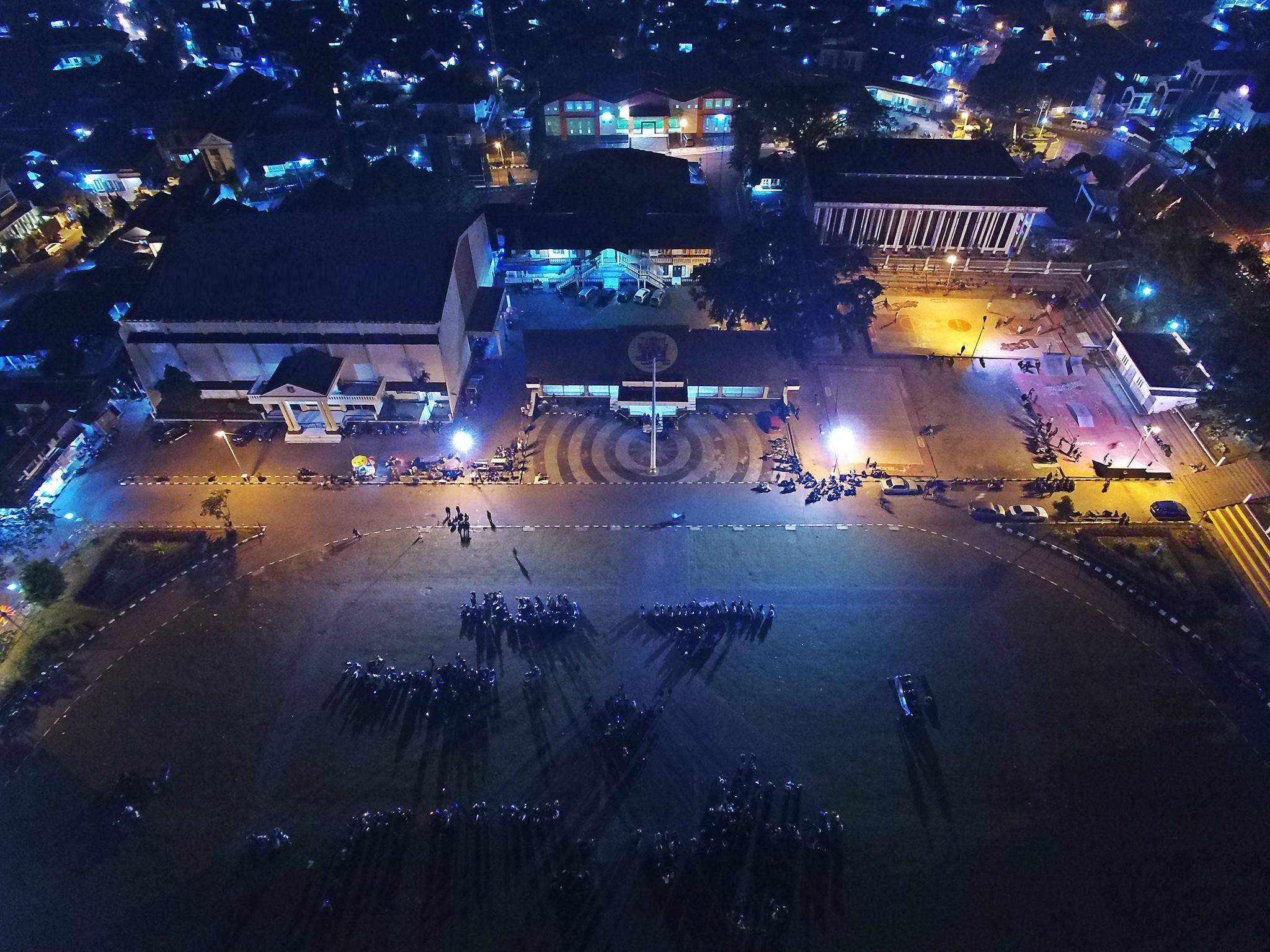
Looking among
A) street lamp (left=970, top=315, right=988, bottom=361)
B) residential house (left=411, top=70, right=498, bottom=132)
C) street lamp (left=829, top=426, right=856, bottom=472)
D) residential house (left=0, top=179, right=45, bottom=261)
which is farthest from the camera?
residential house (left=411, top=70, right=498, bottom=132)

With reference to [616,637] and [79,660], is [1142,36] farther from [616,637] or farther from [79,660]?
[79,660]

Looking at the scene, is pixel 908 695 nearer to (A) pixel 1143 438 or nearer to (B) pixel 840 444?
(B) pixel 840 444

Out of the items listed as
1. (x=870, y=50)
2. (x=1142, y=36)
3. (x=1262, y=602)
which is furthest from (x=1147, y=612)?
(x=1142, y=36)

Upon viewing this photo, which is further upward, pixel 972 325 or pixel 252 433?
pixel 972 325

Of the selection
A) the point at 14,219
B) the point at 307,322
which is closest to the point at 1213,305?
the point at 307,322

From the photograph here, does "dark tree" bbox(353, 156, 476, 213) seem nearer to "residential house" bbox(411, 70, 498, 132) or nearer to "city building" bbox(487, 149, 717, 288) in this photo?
"city building" bbox(487, 149, 717, 288)

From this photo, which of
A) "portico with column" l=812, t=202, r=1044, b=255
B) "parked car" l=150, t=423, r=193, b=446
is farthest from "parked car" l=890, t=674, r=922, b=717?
"parked car" l=150, t=423, r=193, b=446

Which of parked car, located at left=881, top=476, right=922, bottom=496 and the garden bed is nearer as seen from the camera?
the garden bed
